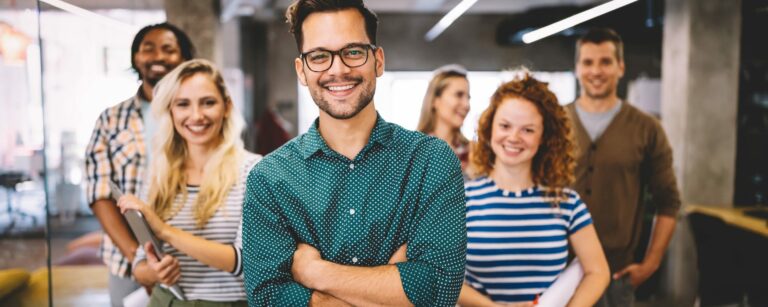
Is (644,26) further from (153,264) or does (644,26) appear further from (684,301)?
(153,264)

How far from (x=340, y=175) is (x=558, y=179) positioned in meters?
0.82

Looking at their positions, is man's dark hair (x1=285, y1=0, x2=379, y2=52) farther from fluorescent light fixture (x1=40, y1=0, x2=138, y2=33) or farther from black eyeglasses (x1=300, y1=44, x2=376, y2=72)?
fluorescent light fixture (x1=40, y1=0, x2=138, y2=33)

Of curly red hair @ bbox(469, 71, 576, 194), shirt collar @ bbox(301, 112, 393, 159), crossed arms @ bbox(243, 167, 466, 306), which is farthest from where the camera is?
curly red hair @ bbox(469, 71, 576, 194)

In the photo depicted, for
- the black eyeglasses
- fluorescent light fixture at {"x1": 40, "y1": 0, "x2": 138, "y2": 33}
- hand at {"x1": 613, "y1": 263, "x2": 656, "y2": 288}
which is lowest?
hand at {"x1": 613, "y1": 263, "x2": 656, "y2": 288}

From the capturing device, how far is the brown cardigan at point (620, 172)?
2676 millimetres

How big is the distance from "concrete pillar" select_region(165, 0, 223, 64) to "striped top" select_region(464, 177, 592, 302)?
3.78m

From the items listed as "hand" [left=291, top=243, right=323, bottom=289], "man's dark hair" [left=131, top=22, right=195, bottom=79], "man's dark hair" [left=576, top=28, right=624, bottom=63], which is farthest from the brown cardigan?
"man's dark hair" [left=131, top=22, right=195, bottom=79]

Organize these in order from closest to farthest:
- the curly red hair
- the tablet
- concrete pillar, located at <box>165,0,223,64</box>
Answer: the tablet < the curly red hair < concrete pillar, located at <box>165,0,223,64</box>

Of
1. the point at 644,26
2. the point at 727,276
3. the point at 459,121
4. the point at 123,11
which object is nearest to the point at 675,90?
the point at 644,26

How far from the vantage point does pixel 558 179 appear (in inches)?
80.4

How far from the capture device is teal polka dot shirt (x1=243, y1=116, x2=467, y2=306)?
1.53m

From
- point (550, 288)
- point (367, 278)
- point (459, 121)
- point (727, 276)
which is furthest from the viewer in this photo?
point (727, 276)

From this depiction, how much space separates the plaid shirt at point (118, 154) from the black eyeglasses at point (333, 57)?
1255 mm

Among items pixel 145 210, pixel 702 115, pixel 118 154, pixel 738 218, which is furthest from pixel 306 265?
pixel 702 115
